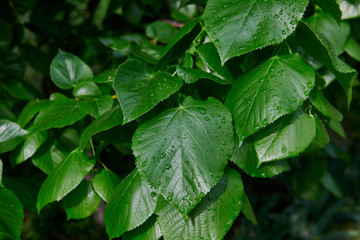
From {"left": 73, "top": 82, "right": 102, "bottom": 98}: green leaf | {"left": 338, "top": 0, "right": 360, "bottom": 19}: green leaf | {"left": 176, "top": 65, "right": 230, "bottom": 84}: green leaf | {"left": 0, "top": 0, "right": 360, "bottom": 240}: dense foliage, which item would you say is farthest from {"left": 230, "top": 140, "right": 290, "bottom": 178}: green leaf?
{"left": 338, "top": 0, "right": 360, "bottom": 19}: green leaf

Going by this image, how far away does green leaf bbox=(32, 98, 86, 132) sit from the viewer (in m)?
0.75

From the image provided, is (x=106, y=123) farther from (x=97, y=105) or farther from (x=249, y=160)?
(x=249, y=160)

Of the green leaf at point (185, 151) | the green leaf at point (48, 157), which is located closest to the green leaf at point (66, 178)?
the green leaf at point (48, 157)

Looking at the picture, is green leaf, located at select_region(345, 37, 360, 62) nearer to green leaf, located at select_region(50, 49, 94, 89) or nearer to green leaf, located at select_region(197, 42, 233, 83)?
green leaf, located at select_region(197, 42, 233, 83)

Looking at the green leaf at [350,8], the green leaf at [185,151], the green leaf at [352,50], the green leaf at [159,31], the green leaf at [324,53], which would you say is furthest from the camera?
the green leaf at [159,31]

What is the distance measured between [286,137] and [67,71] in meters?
0.69

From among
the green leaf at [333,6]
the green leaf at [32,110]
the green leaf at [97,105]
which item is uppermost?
the green leaf at [333,6]

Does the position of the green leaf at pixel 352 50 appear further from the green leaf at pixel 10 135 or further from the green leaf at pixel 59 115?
the green leaf at pixel 10 135

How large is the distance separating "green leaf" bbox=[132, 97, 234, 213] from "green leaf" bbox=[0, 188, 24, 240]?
13.1 inches

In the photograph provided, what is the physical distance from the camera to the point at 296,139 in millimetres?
614

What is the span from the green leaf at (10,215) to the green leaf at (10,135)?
0.51 ft

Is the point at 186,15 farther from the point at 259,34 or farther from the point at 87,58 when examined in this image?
the point at 259,34

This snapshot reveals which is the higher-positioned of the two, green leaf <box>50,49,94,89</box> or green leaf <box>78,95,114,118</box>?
green leaf <box>78,95,114,118</box>

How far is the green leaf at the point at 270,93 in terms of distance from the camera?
581mm
